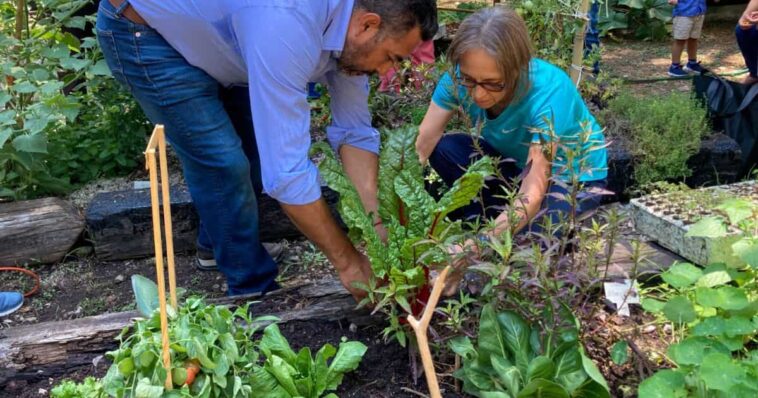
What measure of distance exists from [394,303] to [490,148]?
101 centimetres

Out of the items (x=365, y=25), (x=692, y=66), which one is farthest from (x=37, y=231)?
(x=692, y=66)

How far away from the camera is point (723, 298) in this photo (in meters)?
1.82

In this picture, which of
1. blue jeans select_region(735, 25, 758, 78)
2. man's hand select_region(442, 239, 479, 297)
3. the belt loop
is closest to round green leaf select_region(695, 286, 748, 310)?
man's hand select_region(442, 239, 479, 297)

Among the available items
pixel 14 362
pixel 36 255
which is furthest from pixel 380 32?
pixel 36 255

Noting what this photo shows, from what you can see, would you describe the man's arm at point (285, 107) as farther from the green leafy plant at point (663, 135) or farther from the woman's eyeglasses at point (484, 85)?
the green leafy plant at point (663, 135)

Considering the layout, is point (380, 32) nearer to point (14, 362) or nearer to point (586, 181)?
point (586, 181)

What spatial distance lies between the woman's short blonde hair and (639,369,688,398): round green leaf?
3.46 feet

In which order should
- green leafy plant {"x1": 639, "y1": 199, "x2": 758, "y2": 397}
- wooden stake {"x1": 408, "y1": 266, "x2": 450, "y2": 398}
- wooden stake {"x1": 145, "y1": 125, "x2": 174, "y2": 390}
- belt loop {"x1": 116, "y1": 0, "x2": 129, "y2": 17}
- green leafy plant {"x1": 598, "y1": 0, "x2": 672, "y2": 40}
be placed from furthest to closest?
green leafy plant {"x1": 598, "y1": 0, "x2": 672, "y2": 40}, belt loop {"x1": 116, "y1": 0, "x2": 129, "y2": 17}, green leafy plant {"x1": 639, "y1": 199, "x2": 758, "y2": 397}, wooden stake {"x1": 408, "y1": 266, "x2": 450, "y2": 398}, wooden stake {"x1": 145, "y1": 125, "x2": 174, "y2": 390}

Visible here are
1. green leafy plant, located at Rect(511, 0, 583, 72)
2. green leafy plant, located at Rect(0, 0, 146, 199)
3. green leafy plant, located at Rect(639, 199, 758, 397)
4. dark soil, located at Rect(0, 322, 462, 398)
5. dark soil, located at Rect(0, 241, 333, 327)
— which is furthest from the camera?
green leafy plant, located at Rect(511, 0, 583, 72)

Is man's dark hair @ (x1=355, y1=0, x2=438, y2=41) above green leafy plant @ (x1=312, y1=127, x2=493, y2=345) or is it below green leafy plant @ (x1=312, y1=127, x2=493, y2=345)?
above

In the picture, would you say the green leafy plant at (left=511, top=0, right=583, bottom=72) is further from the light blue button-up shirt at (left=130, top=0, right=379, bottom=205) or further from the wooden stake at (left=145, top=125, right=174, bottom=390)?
the wooden stake at (left=145, top=125, right=174, bottom=390)

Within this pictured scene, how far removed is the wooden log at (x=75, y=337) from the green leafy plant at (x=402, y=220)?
28 centimetres

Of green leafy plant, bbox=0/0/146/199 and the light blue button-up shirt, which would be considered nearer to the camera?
the light blue button-up shirt

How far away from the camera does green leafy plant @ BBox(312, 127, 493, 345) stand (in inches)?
75.9
